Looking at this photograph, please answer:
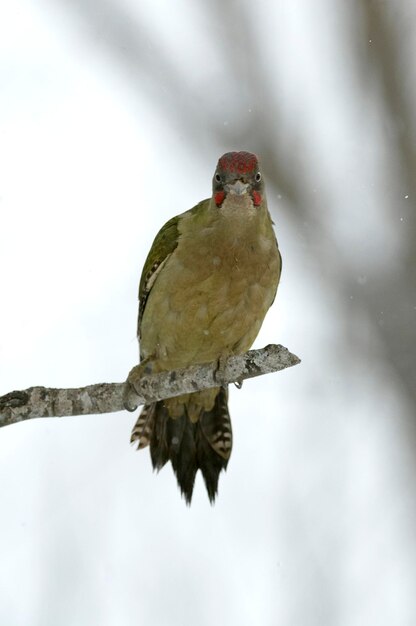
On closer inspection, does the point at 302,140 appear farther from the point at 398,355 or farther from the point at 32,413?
the point at 32,413

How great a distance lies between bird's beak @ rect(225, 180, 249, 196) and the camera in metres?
5.26

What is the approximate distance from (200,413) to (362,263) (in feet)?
5.58

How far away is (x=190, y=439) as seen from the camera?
6.23 meters

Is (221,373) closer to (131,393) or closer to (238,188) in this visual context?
(131,393)

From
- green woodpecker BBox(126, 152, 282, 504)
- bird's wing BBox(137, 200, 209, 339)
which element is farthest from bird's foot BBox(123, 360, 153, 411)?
bird's wing BBox(137, 200, 209, 339)

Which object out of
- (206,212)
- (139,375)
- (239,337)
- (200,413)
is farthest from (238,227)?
(200,413)

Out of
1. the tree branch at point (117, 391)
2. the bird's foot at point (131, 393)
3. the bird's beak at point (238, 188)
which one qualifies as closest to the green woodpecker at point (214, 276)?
the bird's beak at point (238, 188)

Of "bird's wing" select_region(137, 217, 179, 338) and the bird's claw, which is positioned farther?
"bird's wing" select_region(137, 217, 179, 338)

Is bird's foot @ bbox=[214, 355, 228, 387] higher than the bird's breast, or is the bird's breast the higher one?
the bird's breast

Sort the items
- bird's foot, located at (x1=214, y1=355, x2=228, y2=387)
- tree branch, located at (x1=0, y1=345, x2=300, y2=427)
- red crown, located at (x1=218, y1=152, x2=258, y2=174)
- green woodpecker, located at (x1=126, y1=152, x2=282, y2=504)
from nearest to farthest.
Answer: tree branch, located at (x1=0, y1=345, x2=300, y2=427), bird's foot, located at (x1=214, y1=355, x2=228, y2=387), red crown, located at (x1=218, y1=152, x2=258, y2=174), green woodpecker, located at (x1=126, y1=152, x2=282, y2=504)

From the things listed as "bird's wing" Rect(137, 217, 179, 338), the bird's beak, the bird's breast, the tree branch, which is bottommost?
the tree branch

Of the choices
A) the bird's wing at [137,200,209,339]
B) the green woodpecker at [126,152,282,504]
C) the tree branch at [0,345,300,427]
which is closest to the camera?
the tree branch at [0,345,300,427]

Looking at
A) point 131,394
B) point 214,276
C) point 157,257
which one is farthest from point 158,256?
point 131,394

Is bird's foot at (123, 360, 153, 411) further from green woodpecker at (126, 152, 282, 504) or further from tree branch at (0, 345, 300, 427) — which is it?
green woodpecker at (126, 152, 282, 504)
